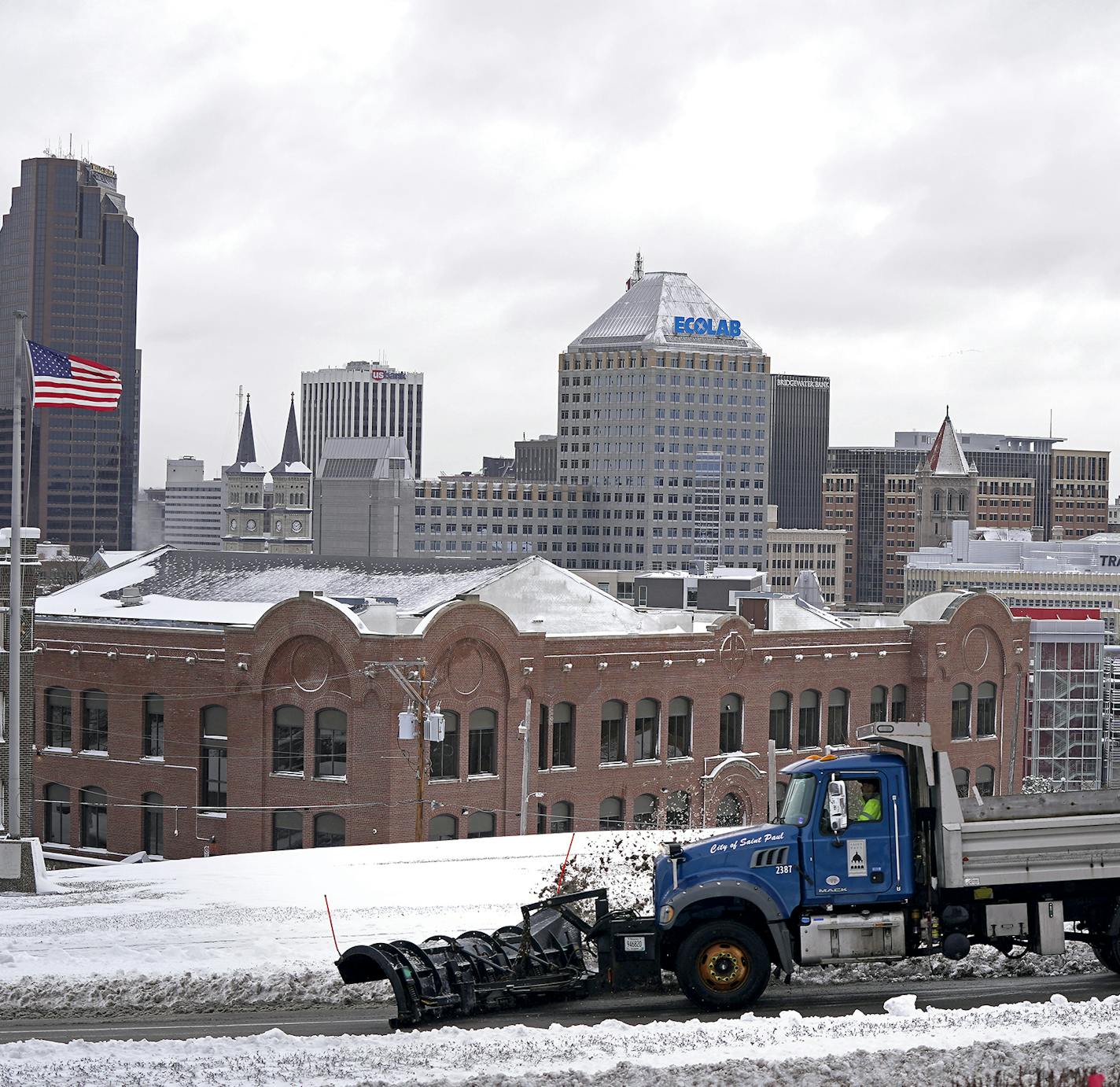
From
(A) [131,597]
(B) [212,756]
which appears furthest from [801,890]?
(A) [131,597]

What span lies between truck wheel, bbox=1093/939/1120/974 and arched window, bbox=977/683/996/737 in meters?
49.4

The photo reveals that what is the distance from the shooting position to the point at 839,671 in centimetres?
6700

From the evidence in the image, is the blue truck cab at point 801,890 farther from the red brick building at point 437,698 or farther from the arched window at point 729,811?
the arched window at point 729,811

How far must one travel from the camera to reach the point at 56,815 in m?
60.7

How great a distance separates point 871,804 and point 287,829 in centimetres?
3668

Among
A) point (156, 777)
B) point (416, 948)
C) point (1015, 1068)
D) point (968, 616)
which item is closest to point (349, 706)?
point (156, 777)

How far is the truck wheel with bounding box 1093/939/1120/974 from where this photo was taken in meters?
21.6

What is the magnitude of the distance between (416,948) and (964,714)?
5210 cm

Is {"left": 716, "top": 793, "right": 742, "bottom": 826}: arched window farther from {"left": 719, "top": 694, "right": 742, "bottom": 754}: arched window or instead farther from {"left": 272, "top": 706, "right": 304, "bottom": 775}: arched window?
{"left": 272, "top": 706, "right": 304, "bottom": 775}: arched window

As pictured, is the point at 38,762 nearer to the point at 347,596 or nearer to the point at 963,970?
the point at 347,596

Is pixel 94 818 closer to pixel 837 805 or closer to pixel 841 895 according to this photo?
pixel 841 895

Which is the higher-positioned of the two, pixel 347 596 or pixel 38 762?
pixel 347 596

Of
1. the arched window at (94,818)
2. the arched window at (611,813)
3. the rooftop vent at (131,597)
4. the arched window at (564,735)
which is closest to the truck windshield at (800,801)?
the arched window at (564,735)

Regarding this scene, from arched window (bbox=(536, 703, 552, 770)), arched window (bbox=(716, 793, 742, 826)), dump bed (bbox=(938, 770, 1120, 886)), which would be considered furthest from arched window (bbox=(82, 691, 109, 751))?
dump bed (bbox=(938, 770, 1120, 886))
